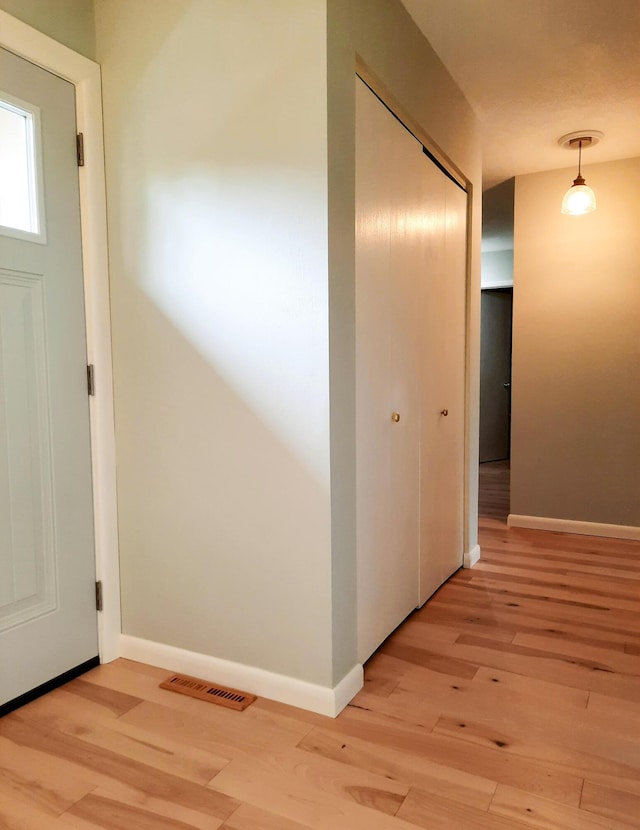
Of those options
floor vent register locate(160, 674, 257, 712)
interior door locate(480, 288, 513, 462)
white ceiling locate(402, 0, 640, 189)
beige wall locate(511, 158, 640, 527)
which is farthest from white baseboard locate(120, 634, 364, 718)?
interior door locate(480, 288, 513, 462)

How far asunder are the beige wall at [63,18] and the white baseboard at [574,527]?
357 cm

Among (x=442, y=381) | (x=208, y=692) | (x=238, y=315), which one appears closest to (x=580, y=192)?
(x=442, y=381)

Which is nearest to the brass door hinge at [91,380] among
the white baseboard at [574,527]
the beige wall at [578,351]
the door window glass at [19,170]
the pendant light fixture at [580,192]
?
the door window glass at [19,170]

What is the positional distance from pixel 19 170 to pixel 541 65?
Answer: 7.16 ft

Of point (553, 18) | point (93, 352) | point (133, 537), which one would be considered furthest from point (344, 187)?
point (133, 537)

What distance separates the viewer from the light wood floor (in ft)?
4.59

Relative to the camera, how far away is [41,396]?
1.92m

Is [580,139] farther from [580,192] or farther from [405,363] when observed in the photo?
[405,363]

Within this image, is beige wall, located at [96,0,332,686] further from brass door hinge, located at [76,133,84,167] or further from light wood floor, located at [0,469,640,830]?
light wood floor, located at [0,469,640,830]

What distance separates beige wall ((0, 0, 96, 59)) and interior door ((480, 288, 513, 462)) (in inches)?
218

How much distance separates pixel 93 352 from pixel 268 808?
4.91ft

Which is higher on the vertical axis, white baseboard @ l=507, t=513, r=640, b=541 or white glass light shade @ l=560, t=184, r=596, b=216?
white glass light shade @ l=560, t=184, r=596, b=216

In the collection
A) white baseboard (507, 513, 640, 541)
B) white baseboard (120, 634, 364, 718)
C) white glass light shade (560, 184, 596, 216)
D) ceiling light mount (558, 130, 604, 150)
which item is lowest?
white baseboard (507, 513, 640, 541)

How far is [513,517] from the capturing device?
409 centimetres
